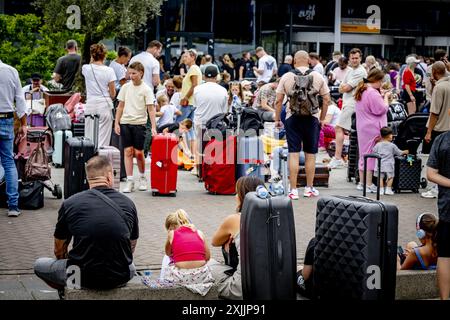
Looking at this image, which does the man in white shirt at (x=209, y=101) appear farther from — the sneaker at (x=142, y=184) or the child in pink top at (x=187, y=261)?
the child in pink top at (x=187, y=261)

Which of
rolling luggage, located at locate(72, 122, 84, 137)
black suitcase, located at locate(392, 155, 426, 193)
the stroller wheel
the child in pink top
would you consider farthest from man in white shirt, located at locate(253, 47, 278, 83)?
the child in pink top

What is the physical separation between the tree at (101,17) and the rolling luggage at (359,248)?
1295 cm

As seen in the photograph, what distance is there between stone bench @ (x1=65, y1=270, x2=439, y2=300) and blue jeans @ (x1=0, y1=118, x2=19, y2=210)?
12.6 feet

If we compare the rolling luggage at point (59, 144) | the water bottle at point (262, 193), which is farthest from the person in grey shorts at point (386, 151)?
the water bottle at point (262, 193)

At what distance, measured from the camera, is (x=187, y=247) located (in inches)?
278

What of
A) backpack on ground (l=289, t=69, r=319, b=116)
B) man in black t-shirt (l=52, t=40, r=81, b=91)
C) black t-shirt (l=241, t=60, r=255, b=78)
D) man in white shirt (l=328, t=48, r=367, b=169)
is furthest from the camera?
black t-shirt (l=241, t=60, r=255, b=78)

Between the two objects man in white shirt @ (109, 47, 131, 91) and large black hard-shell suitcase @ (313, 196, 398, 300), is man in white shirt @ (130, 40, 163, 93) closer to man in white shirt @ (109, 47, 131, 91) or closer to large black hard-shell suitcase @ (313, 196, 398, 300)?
man in white shirt @ (109, 47, 131, 91)

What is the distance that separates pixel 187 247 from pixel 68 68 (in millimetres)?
10881

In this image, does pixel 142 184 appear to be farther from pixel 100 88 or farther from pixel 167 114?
pixel 167 114

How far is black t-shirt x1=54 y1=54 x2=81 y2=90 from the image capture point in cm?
1719

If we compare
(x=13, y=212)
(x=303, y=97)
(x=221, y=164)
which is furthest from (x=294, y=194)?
(x=13, y=212)

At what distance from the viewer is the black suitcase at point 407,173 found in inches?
508

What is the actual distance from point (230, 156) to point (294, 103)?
1.28 metres
